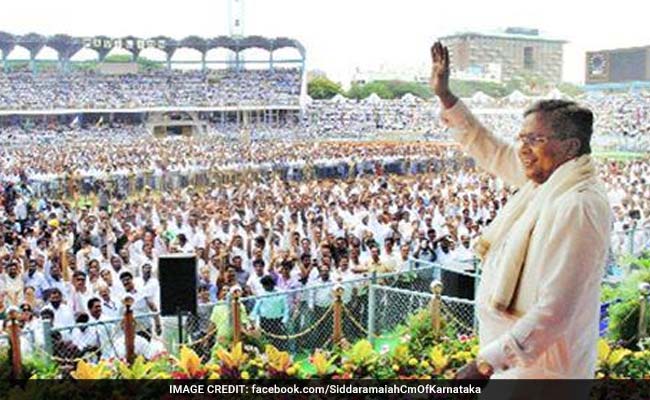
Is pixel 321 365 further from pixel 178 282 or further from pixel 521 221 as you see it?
pixel 521 221

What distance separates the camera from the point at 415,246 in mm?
7691

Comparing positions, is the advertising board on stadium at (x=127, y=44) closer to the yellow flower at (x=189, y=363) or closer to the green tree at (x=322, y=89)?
the green tree at (x=322, y=89)

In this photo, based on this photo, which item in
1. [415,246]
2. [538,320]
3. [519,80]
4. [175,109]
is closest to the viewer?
[538,320]

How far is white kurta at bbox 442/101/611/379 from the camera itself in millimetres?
1488

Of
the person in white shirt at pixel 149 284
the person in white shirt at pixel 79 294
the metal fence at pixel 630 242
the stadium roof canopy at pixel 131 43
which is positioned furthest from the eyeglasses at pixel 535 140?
the stadium roof canopy at pixel 131 43

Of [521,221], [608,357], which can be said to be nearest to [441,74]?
[521,221]

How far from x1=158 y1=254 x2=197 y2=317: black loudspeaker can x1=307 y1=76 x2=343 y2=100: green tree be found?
41659 millimetres

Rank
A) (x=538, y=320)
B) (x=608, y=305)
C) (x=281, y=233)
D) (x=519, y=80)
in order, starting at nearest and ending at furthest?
(x=538, y=320)
(x=608, y=305)
(x=281, y=233)
(x=519, y=80)

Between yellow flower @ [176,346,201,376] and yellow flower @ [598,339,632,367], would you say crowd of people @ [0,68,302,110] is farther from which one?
yellow flower @ [598,339,632,367]

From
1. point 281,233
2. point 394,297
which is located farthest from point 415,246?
point 394,297

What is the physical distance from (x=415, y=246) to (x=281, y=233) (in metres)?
1.59

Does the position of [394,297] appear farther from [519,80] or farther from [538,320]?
[519,80]

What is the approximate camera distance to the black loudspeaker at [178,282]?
4.10m

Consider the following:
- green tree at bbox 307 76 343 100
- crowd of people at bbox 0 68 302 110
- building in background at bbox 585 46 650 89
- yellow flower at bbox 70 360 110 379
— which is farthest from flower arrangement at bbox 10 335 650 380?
green tree at bbox 307 76 343 100
